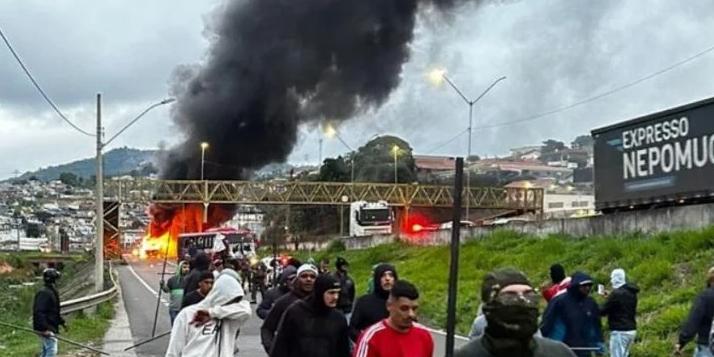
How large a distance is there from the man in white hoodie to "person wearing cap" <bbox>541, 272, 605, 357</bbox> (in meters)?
3.27

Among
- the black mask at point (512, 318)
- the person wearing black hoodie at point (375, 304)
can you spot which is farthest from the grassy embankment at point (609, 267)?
the black mask at point (512, 318)

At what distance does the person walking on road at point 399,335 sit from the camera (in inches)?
236

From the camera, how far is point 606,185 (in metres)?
26.7

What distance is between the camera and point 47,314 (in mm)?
13125

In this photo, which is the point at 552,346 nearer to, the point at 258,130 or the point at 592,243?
the point at 592,243

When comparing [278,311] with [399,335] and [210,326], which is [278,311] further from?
[399,335]

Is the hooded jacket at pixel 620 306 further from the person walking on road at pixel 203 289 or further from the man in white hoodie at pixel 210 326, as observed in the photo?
the man in white hoodie at pixel 210 326

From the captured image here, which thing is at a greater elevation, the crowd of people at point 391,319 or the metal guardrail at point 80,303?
the crowd of people at point 391,319

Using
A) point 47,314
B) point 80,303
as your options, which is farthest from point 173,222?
point 47,314

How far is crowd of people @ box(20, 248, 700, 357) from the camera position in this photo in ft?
11.4

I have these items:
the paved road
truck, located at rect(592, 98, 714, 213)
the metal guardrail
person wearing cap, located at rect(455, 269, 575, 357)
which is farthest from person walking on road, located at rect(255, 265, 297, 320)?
truck, located at rect(592, 98, 714, 213)

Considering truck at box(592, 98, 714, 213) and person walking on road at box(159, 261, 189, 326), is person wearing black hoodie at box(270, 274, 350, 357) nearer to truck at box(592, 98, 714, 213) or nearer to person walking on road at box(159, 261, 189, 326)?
person walking on road at box(159, 261, 189, 326)

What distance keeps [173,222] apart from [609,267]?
55.4 metres

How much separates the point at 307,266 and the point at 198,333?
5.04ft
